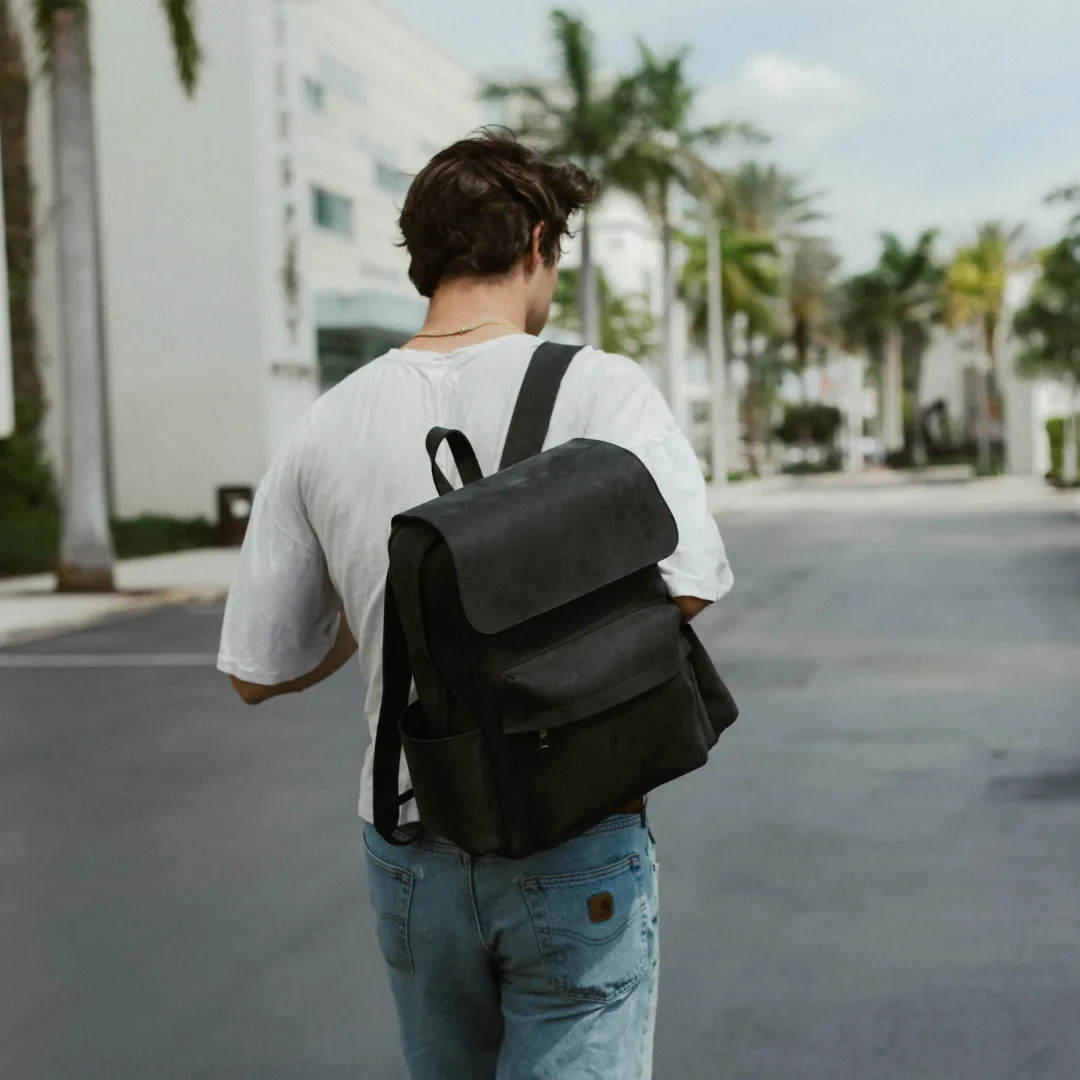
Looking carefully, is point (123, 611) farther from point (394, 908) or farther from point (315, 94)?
point (315, 94)

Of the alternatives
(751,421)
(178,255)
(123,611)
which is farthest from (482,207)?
(751,421)

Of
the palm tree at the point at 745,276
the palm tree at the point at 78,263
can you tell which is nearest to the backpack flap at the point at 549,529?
the palm tree at the point at 78,263

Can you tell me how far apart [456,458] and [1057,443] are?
52.0m

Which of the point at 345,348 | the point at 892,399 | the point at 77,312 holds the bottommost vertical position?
the point at 77,312

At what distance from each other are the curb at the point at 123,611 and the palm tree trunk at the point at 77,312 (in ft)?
2.85

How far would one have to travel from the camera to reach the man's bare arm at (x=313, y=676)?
241cm

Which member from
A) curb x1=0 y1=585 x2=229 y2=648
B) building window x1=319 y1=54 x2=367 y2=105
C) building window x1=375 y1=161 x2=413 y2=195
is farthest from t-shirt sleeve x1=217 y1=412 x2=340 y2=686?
building window x1=375 y1=161 x2=413 y2=195

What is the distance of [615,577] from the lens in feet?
6.59

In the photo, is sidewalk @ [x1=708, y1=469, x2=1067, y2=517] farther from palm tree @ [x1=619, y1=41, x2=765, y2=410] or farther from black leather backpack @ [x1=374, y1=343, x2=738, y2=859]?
black leather backpack @ [x1=374, y1=343, x2=738, y2=859]

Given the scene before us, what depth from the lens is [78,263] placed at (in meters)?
→ 18.4

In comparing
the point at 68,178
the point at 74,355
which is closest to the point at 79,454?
the point at 74,355

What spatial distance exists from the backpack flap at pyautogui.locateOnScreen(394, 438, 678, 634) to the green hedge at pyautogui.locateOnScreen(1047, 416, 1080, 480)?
165 feet

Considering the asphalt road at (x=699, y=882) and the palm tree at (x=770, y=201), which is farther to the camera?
the palm tree at (x=770, y=201)

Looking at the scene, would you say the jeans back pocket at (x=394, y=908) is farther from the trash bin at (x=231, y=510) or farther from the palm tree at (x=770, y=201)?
the palm tree at (x=770, y=201)
